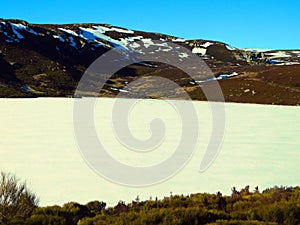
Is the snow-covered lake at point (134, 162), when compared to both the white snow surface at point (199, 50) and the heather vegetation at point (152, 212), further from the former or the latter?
the white snow surface at point (199, 50)

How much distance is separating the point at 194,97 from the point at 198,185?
5499cm

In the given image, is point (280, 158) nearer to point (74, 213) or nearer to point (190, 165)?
point (190, 165)

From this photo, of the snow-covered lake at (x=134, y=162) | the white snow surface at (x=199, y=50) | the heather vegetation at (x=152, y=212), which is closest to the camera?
the heather vegetation at (x=152, y=212)

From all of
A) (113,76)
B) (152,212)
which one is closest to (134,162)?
(152,212)

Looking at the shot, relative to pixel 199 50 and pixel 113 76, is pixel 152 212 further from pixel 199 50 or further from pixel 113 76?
pixel 199 50

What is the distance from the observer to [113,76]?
109 m

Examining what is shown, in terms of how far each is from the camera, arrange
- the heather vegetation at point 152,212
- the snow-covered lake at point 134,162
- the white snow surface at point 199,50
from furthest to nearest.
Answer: the white snow surface at point 199,50 < the snow-covered lake at point 134,162 < the heather vegetation at point 152,212

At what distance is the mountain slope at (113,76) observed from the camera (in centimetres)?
6556

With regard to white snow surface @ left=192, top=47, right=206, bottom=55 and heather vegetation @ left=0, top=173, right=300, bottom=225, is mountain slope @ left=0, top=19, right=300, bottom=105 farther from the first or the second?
heather vegetation @ left=0, top=173, right=300, bottom=225

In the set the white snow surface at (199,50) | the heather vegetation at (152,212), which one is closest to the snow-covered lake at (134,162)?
the heather vegetation at (152,212)

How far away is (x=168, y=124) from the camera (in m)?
27.0

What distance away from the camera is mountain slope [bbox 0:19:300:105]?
65.6m

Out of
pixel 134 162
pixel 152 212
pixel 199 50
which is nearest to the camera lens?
pixel 152 212

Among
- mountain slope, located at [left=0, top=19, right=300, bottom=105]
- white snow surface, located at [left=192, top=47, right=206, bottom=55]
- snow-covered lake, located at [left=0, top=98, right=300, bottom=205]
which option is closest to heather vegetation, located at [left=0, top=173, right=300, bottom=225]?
snow-covered lake, located at [left=0, top=98, right=300, bottom=205]
